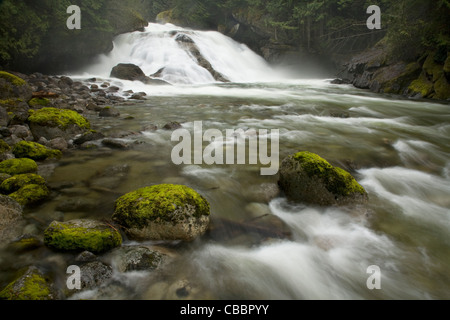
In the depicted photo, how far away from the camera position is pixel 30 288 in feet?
6.09

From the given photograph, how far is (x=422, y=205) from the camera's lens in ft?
12.1

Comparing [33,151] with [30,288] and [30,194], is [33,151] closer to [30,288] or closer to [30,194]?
[30,194]

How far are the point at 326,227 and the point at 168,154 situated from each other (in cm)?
315

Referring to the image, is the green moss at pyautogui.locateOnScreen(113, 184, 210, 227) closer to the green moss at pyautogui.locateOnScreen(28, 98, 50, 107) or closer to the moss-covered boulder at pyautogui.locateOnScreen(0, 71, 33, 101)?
the green moss at pyautogui.locateOnScreen(28, 98, 50, 107)

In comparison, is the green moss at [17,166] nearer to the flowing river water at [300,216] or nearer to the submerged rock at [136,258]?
the flowing river water at [300,216]

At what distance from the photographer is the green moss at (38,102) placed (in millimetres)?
7878

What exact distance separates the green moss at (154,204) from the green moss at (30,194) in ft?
3.64

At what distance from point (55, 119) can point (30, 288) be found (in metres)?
4.61

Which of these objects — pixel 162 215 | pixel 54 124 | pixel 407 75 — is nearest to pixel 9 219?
pixel 162 215

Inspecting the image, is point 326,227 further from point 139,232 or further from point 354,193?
point 139,232

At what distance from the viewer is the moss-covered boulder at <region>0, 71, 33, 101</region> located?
761cm

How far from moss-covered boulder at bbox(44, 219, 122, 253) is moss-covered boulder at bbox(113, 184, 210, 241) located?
0.21m

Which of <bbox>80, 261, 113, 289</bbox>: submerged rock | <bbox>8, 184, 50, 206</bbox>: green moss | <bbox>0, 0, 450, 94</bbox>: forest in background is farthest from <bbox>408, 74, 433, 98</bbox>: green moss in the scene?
<bbox>8, 184, 50, 206</bbox>: green moss
